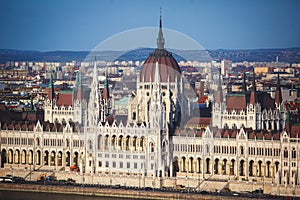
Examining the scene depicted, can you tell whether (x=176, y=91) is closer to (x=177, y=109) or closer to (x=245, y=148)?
(x=177, y=109)

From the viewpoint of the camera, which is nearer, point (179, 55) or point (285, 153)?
point (285, 153)

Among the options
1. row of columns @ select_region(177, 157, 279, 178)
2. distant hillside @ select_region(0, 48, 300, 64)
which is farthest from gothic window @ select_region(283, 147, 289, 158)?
distant hillside @ select_region(0, 48, 300, 64)

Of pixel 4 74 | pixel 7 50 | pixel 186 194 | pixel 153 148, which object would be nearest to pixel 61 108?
pixel 153 148

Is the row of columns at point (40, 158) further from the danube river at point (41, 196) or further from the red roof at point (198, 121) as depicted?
the red roof at point (198, 121)

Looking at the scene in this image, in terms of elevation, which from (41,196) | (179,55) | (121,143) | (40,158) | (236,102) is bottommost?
(41,196)

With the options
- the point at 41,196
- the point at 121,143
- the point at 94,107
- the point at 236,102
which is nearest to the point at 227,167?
the point at 121,143

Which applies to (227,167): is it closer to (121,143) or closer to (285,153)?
(285,153)

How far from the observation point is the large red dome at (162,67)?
227 feet

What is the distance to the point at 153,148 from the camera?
64.9 metres

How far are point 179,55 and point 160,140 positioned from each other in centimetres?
5321

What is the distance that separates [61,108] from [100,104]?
45.0 feet

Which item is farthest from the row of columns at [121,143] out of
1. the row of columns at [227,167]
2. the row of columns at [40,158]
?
the row of columns at [40,158]

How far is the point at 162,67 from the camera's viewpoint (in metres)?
69.3

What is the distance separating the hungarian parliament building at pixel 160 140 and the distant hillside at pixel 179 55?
1802 inches
